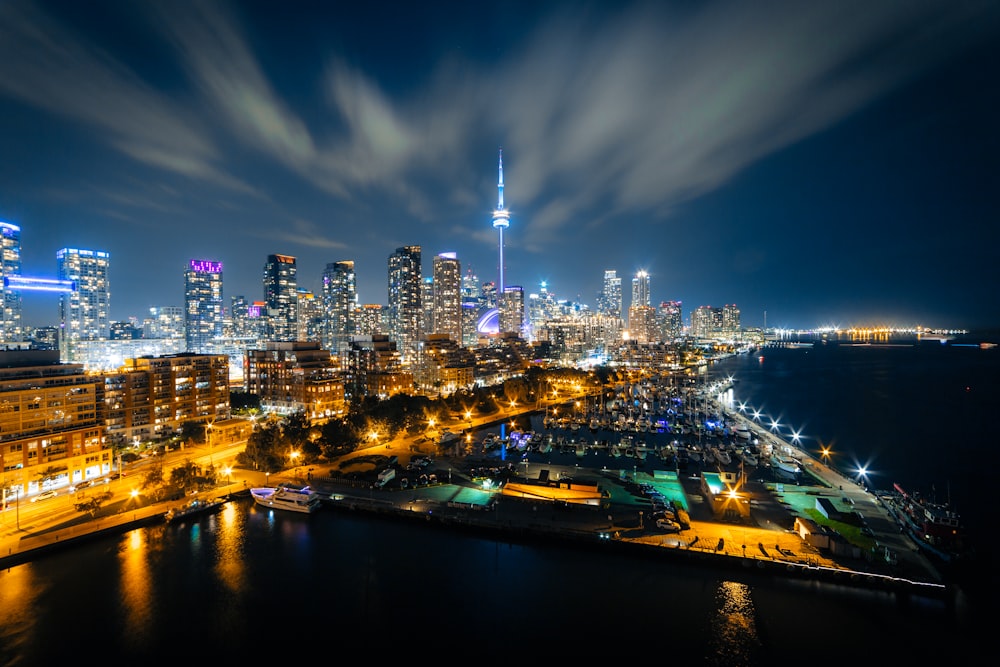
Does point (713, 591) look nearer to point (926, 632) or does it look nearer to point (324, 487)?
point (926, 632)

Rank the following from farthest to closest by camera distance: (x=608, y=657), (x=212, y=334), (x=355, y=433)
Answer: (x=212, y=334) < (x=355, y=433) < (x=608, y=657)

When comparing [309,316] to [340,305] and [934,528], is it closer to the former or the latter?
[340,305]

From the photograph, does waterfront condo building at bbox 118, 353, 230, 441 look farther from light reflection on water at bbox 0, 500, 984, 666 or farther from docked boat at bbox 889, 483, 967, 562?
docked boat at bbox 889, 483, 967, 562

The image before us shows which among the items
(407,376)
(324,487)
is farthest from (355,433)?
(407,376)

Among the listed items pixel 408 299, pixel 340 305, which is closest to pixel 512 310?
pixel 408 299

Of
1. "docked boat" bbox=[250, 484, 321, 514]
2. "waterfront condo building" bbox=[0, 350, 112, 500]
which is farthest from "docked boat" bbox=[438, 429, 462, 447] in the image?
"waterfront condo building" bbox=[0, 350, 112, 500]

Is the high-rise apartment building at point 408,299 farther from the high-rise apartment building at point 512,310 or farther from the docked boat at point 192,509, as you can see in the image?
the docked boat at point 192,509

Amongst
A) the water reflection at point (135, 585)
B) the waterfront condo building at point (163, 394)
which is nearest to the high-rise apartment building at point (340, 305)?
the waterfront condo building at point (163, 394)
